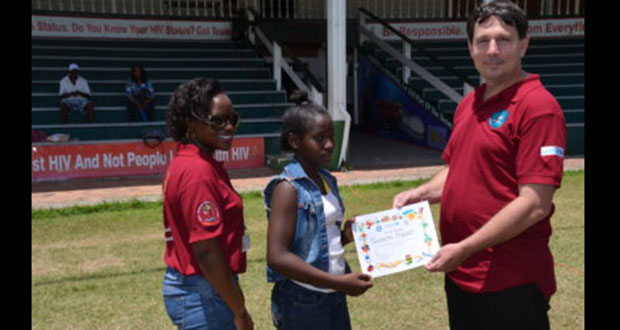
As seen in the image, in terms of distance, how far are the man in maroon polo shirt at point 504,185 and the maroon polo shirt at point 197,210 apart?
2.57 feet

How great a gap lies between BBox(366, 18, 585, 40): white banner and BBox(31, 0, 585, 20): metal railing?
16.0 inches

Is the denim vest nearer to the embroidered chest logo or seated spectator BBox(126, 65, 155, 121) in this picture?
the embroidered chest logo

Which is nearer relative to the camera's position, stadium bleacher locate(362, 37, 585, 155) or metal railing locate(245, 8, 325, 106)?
metal railing locate(245, 8, 325, 106)

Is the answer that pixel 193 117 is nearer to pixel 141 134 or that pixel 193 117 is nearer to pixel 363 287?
pixel 363 287

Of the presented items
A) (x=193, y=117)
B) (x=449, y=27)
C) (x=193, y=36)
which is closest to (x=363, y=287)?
(x=193, y=117)

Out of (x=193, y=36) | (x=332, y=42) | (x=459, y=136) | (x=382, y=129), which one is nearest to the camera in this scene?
(x=459, y=136)

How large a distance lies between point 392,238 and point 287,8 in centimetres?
1599

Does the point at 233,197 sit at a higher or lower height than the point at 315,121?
lower

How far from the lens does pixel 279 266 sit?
2295mm

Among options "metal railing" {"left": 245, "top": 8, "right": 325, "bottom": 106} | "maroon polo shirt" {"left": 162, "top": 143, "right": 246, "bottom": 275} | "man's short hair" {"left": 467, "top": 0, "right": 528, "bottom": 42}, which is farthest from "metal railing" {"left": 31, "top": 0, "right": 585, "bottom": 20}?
"maroon polo shirt" {"left": 162, "top": 143, "right": 246, "bottom": 275}

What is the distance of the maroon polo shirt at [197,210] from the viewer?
2160 mm

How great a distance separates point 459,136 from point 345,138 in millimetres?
9118

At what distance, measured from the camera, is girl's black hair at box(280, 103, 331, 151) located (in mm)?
2404

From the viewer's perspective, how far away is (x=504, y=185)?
2260 millimetres
